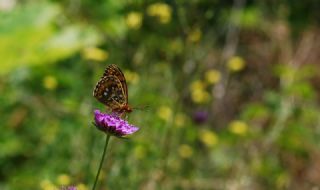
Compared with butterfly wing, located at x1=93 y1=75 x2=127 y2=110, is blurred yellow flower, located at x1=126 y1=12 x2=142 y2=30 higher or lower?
higher

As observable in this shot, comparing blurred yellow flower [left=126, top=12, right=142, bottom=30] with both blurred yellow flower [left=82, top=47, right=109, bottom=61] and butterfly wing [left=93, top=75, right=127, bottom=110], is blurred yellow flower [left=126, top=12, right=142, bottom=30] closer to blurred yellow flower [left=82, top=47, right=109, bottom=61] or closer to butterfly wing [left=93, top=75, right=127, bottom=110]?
blurred yellow flower [left=82, top=47, right=109, bottom=61]

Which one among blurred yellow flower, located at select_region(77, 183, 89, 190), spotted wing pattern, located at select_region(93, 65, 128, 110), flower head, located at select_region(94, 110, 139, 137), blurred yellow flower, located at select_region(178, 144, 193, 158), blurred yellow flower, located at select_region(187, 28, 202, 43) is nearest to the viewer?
flower head, located at select_region(94, 110, 139, 137)

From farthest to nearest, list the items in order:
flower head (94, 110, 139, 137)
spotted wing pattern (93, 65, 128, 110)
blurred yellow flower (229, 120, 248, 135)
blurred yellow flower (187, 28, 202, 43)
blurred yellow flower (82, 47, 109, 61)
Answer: blurred yellow flower (229, 120, 248, 135) < blurred yellow flower (82, 47, 109, 61) < blurred yellow flower (187, 28, 202, 43) < spotted wing pattern (93, 65, 128, 110) < flower head (94, 110, 139, 137)

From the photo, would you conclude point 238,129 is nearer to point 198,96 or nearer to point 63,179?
point 198,96

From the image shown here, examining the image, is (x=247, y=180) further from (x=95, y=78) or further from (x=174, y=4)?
(x=174, y=4)

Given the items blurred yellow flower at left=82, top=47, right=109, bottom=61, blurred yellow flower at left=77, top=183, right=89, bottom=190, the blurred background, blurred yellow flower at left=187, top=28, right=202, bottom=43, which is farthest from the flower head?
blurred yellow flower at left=82, top=47, right=109, bottom=61

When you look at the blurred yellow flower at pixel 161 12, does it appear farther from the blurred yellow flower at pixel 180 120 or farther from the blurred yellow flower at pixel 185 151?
the blurred yellow flower at pixel 185 151

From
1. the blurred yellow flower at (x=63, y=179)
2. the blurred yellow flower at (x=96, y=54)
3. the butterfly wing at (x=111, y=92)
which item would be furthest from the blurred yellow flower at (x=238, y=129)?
the butterfly wing at (x=111, y=92)

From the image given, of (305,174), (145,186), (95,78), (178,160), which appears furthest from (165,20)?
(305,174)
